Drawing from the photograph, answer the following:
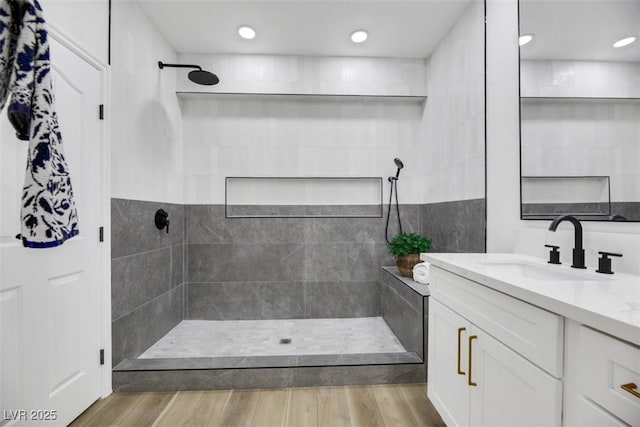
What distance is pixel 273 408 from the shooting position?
5.67 feet

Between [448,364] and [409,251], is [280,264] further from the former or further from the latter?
[448,364]

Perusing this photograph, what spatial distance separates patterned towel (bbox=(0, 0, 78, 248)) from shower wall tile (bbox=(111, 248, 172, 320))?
0.90 meters

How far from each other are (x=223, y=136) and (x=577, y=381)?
2950 mm

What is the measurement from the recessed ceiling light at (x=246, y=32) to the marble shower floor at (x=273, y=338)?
8.44ft

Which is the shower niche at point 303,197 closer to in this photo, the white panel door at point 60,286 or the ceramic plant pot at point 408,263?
the ceramic plant pot at point 408,263

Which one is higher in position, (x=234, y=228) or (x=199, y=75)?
(x=199, y=75)

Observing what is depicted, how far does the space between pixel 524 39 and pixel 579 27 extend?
316 mm

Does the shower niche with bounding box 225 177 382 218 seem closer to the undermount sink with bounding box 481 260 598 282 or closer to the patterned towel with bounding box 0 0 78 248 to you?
the undermount sink with bounding box 481 260 598 282

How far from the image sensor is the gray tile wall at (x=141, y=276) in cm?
189

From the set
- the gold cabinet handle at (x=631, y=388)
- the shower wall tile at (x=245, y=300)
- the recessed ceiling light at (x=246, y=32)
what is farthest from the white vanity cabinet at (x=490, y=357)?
the recessed ceiling light at (x=246, y=32)

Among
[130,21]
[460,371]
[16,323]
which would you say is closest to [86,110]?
[130,21]

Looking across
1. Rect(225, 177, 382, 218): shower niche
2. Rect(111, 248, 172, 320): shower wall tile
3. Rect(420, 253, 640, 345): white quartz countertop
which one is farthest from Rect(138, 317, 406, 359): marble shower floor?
Rect(420, 253, 640, 345): white quartz countertop

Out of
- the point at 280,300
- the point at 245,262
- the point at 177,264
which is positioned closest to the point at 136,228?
the point at 177,264

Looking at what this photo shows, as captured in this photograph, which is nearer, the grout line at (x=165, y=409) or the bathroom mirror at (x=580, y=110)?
the bathroom mirror at (x=580, y=110)
